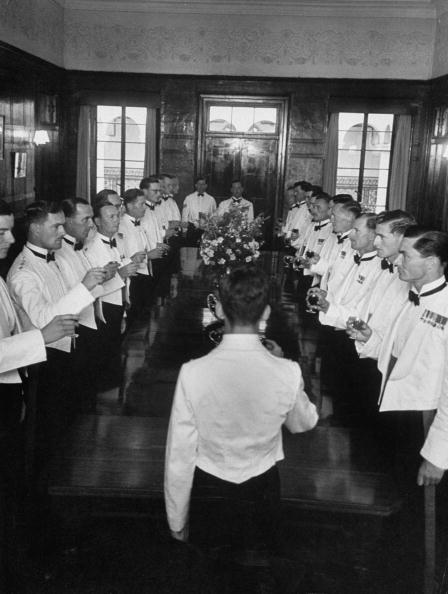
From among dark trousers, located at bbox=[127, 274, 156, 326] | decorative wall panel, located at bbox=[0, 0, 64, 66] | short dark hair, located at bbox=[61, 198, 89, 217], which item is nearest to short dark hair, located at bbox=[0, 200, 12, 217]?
short dark hair, located at bbox=[61, 198, 89, 217]

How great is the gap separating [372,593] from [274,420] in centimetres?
98

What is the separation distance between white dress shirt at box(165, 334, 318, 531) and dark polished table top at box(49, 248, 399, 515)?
508 millimetres

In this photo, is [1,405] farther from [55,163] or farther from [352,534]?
[55,163]

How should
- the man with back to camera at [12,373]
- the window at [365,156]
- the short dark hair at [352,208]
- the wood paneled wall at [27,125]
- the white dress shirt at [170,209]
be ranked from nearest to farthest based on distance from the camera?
the man with back to camera at [12,373]
the short dark hair at [352,208]
the wood paneled wall at [27,125]
the white dress shirt at [170,209]
the window at [365,156]

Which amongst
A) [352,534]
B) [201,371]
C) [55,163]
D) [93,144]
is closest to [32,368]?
[201,371]

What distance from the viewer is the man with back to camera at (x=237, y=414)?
219cm

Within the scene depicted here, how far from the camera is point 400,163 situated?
1269 cm

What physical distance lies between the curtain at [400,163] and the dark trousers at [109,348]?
27.6 feet

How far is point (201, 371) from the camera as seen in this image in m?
2.19

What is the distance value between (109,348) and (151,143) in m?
9.15

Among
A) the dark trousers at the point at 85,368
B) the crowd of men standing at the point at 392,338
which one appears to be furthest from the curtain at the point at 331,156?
the dark trousers at the point at 85,368

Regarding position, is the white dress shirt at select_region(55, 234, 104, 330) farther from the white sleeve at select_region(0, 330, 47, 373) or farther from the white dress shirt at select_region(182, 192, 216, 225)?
the white dress shirt at select_region(182, 192, 216, 225)

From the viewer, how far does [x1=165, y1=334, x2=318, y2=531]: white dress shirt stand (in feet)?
7.17

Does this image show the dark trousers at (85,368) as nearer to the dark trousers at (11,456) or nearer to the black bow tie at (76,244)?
the dark trousers at (11,456)
